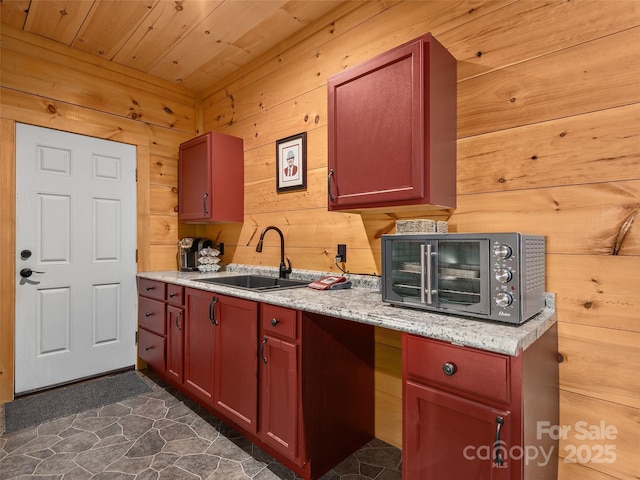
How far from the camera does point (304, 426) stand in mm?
1646

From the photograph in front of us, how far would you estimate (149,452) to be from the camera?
1.95 m

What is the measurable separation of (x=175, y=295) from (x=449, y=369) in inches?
82.0

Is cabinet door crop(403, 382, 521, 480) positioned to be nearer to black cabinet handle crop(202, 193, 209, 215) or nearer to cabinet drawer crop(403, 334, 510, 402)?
cabinet drawer crop(403, 334, 510, 402)

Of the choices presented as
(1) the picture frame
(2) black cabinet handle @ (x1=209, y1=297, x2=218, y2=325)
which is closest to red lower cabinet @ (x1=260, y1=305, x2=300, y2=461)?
(2) black cabinet handle @ (x1=209, y1=297, x2=218, y2=325)

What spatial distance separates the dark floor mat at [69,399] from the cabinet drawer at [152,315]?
470 millimetres

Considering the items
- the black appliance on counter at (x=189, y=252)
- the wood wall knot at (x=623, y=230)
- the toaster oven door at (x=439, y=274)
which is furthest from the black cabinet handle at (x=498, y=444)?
the black appliance on counter at (x=189, y=252)

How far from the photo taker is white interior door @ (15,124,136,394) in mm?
2674

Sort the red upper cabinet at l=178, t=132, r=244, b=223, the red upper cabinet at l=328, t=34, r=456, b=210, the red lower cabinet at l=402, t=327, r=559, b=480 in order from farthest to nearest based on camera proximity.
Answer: the red upper cabinet at l=178, t=132, r=244, b=223
the red upper cabinet at l=328, t=34, r=456, b=210
the red lower cabinet at l=402, t=327, r=559, b=480

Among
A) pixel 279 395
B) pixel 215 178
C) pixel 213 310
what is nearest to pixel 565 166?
pixel 279 395

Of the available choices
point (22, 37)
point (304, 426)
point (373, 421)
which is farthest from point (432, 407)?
point (22, 37)

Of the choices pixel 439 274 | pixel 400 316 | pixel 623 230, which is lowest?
pixel 400 316

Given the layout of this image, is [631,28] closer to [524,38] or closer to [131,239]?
[524,38]

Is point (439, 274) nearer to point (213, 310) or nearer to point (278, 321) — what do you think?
point (278, 321)

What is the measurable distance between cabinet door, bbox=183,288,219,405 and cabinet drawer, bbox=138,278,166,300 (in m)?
0.46
